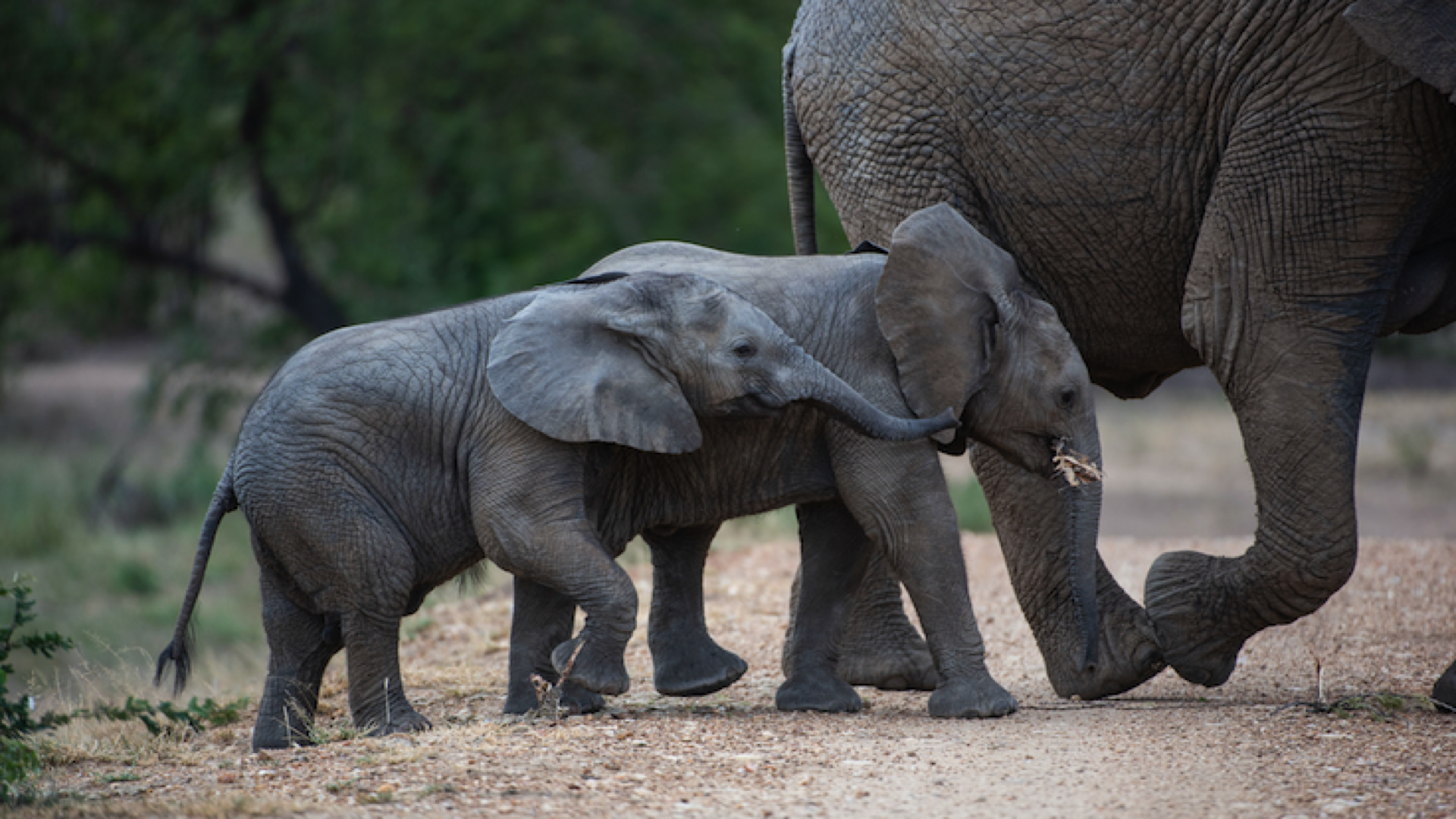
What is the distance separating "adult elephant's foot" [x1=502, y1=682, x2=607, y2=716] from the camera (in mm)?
5340

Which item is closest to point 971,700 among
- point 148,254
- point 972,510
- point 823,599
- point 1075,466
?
point 823,599

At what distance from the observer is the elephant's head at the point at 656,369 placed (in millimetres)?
4961

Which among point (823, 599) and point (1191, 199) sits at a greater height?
point (1191, 199)

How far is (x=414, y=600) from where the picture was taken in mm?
5387

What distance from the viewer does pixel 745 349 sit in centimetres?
503

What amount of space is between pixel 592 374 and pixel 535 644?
96cm

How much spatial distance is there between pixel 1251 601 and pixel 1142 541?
13.1 ft

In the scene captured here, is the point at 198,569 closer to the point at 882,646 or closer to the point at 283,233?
the point at 882,646


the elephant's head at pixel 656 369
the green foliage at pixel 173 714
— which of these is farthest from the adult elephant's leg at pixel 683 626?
the green foliage at pixel 173 714

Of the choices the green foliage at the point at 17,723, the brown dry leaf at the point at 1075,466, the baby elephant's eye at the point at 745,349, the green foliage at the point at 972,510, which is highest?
the baby elephant's eye at the point at 745,349

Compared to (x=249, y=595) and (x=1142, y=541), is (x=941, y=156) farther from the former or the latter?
(x=249, y=595)

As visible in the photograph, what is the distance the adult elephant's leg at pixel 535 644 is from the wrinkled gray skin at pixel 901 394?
0.36 meters

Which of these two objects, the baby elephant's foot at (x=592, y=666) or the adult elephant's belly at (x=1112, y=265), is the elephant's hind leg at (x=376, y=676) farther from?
the adult elephant's belly at (x=1112, y=265)

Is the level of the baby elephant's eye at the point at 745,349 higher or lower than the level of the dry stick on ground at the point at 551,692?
higher
